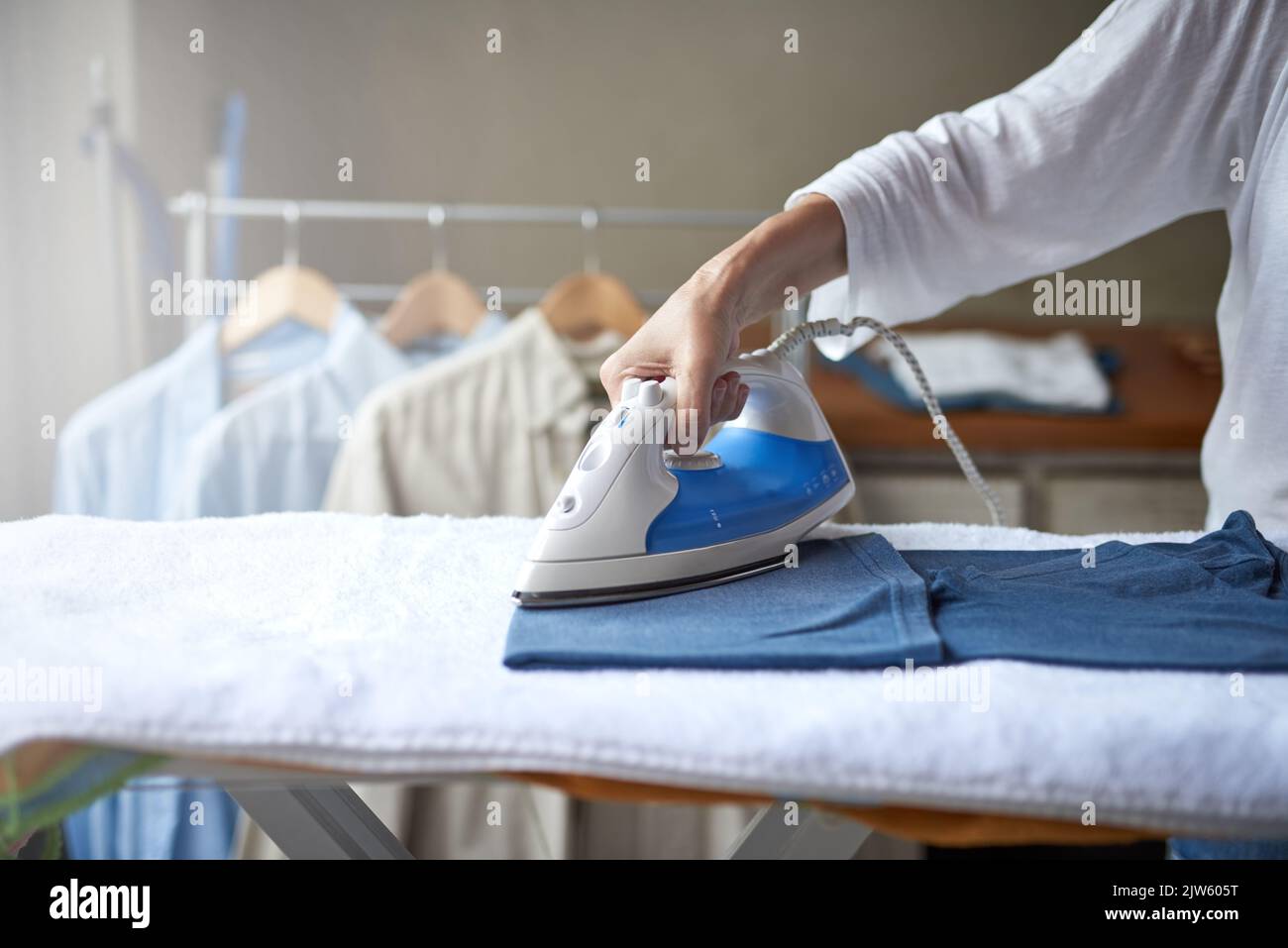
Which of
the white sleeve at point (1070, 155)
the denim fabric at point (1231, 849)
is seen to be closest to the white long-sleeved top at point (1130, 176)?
the white sleeve at point (1070, 155)

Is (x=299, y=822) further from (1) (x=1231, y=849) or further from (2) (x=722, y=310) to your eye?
(1) (x=1231, y=849)

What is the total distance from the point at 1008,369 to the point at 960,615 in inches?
68.4

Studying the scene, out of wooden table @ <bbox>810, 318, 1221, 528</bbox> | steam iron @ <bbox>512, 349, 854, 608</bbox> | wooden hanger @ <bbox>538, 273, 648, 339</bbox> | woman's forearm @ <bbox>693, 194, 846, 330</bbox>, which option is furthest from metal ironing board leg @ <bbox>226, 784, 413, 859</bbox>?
wooden table @ <bbox>810, 318, 1221, 528</bbox>

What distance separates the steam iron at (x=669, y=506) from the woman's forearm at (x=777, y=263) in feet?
0.16

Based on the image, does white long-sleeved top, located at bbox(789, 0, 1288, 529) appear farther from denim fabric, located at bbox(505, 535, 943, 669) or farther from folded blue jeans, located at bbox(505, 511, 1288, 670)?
denim fabric, located at bbox(505, 535, 943, 669)

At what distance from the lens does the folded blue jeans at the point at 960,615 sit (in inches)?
25.1

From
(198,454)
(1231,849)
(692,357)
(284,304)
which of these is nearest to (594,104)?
(284,304)

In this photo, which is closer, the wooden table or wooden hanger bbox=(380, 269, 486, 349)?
wooden hanger bbox=(380, 269, 486, 349)

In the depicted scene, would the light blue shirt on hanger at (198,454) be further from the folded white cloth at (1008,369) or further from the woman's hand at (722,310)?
the folded white cloth at (1008,369)

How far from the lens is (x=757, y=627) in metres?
0.69

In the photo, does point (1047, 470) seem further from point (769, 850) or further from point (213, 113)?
point (213, 113)

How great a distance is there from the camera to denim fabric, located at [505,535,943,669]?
2.08ft

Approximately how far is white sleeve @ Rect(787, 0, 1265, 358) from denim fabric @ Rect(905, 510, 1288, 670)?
0.29 m

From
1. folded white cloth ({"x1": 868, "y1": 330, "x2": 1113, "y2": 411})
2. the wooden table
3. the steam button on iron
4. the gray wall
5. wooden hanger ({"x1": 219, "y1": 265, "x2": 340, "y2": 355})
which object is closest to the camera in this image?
the steam button on iron
